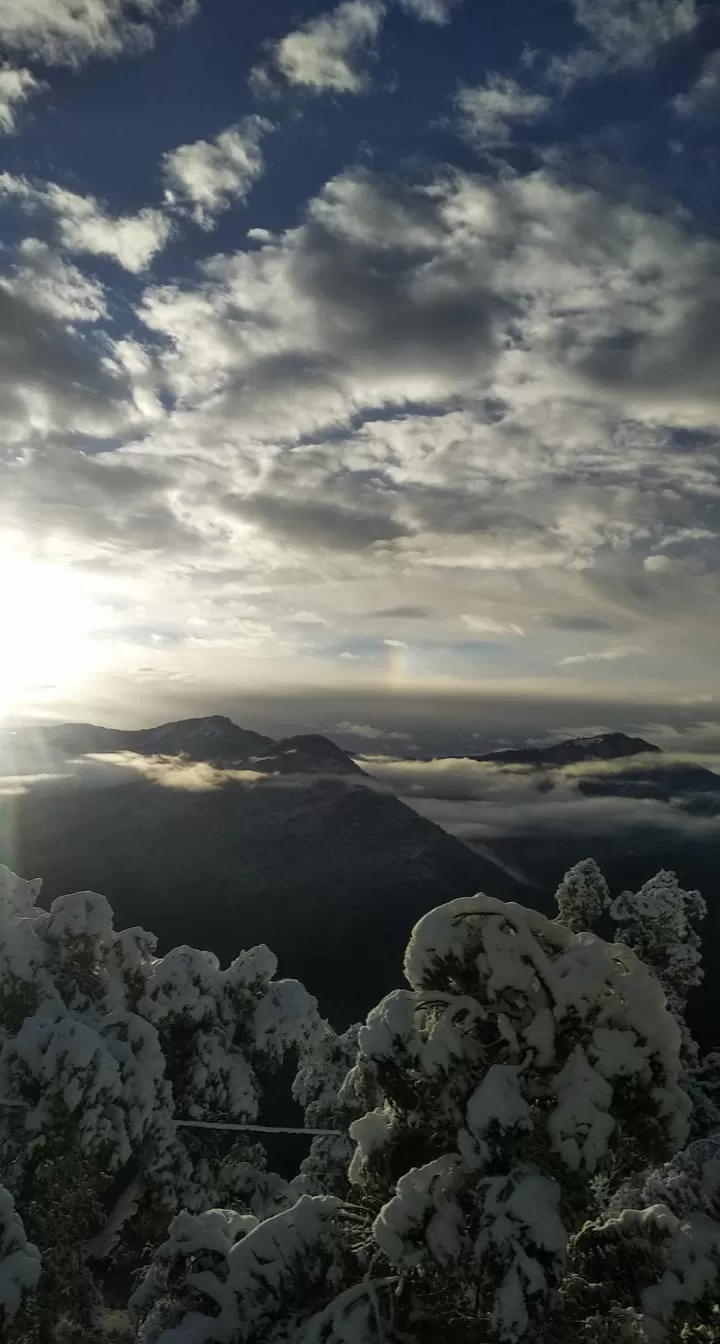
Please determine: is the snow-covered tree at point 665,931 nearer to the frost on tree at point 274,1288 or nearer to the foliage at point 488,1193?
the foliage at point 488,1193

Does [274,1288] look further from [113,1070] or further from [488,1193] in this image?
[113,1070]

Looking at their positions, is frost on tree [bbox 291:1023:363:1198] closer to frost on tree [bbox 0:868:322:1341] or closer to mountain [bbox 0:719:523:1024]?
frost on tree [bbox 0:868:322:1341]

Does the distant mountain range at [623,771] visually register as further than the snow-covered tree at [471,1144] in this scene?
Yes

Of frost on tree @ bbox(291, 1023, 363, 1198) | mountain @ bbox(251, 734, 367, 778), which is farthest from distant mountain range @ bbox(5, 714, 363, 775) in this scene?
frost on tree @ bbox(291, 1023, 363, 1198)

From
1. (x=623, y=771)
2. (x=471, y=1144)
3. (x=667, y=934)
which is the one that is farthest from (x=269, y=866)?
A: (x=471, y=1144)

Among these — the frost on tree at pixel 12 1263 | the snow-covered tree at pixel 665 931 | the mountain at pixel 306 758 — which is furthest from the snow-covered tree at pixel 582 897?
the mountain at pixel 306 758
